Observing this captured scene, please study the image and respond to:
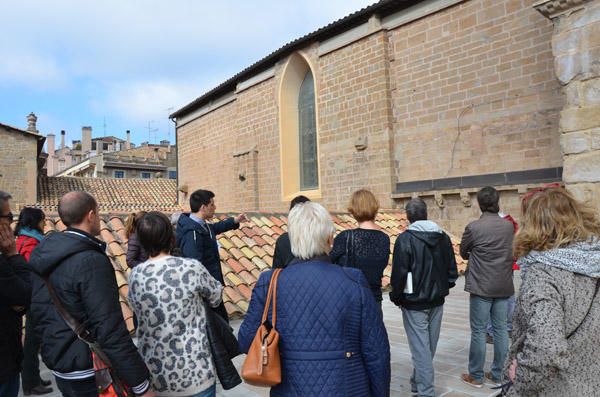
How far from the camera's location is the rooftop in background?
26000mm

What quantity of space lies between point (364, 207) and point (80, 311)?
2298 millimetres

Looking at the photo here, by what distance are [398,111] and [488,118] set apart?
2.50m

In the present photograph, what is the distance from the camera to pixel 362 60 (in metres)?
12.7

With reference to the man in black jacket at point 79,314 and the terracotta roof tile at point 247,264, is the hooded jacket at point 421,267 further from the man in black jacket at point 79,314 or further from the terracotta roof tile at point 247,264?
the terracotta roof tile at point 247,264

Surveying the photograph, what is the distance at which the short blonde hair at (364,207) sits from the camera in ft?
12.5

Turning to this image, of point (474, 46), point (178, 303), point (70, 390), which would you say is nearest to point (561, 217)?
point (178, 303)

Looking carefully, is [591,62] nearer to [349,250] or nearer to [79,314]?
[349,250]

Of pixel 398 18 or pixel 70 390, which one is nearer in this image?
pixel 70 390

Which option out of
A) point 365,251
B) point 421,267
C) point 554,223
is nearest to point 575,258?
point 554,223

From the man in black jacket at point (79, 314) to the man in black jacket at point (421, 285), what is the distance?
2.13 m

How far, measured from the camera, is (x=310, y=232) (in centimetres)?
227

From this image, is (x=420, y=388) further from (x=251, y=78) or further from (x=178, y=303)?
(x=251, y=78)

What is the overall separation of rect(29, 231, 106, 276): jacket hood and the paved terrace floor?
2472 mm

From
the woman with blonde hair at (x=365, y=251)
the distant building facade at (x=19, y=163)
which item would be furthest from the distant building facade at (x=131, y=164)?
the woman with blonde hair at (x=365, y=251)
